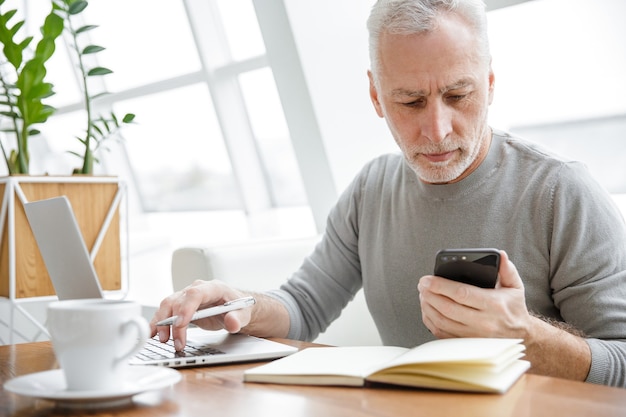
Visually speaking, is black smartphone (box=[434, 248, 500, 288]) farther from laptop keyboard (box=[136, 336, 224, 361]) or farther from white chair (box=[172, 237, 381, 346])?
white chair (box=[172, 237, 381, 346])

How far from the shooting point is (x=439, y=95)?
1.47 m

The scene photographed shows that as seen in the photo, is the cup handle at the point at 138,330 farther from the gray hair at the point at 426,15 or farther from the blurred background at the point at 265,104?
the blurred background at the point at 265,104

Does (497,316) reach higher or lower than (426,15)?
lower

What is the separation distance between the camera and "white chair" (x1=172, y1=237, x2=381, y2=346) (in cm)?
186

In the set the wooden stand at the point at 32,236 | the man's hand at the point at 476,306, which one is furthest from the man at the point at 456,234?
→ the wooden stand at the point at 32,236

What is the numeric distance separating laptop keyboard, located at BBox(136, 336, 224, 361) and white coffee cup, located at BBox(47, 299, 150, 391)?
0.30 meters

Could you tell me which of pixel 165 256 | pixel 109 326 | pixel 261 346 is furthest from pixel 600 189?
pixel 165 256

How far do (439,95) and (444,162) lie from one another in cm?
14

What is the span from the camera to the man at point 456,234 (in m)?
1.19

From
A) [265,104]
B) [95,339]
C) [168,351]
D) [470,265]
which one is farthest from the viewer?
[265,104]

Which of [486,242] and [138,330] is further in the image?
[486,242]

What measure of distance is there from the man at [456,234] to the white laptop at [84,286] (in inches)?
2.0

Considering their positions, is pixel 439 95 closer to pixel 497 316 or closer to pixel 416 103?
pixel 416 103

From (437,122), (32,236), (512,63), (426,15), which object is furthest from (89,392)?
(512,63)
